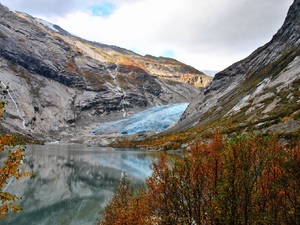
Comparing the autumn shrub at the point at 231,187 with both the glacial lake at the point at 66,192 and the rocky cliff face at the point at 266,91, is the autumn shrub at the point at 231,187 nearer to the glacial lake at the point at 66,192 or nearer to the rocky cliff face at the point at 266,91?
the glacial lake at the point at 66,192

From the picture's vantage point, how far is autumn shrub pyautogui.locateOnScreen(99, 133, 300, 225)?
1130 cm

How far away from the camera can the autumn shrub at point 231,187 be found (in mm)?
11297

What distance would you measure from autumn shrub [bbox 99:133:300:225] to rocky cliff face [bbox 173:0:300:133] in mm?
22666

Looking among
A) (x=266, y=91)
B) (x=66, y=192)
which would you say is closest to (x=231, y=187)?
(x=66, y=192)

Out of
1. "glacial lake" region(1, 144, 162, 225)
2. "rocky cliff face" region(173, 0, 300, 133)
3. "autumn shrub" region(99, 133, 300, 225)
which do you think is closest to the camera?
"autumn shrub" region(99, 133, 300, 225)

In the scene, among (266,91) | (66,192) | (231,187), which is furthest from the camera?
(266,91)

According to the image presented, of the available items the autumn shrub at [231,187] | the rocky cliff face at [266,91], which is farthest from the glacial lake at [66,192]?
the rocky cliff face at [266,91]

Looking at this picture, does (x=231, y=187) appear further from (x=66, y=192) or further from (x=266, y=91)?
(x=266, y=91)

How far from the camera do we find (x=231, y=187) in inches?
430

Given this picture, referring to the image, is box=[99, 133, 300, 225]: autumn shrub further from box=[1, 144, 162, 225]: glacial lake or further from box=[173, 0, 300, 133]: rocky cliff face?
box=[173, 0, 300, 133]: rocky cliff face

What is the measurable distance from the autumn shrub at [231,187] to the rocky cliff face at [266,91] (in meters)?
22.7

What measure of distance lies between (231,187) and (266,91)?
73.0m

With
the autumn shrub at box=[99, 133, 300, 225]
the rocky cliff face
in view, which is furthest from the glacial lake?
the rocky cliff face

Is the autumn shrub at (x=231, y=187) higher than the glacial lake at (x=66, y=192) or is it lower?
higher
